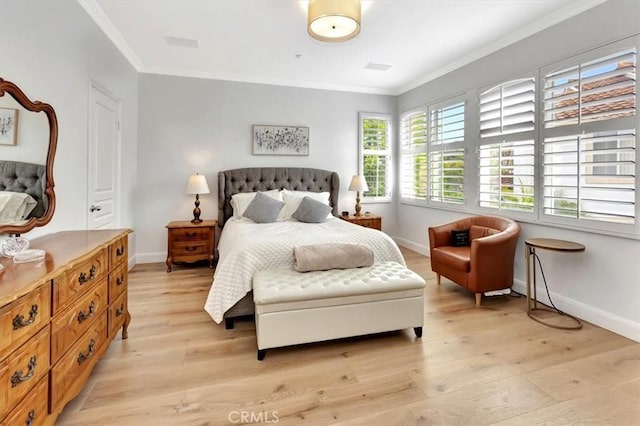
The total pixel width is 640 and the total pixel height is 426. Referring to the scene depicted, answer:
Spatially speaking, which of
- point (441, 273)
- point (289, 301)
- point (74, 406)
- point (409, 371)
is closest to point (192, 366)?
point (74, 406)

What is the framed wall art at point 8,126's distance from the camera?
1.71 metres

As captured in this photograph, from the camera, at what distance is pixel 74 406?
5.49ft

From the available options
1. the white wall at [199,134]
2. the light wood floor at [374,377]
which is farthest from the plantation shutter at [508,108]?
the white wall at [199,134]

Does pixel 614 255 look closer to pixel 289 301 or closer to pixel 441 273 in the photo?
pixel 441 273

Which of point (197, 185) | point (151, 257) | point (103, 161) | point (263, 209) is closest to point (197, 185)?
point (197, 185)

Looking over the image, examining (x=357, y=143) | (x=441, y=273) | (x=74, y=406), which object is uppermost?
(x=357, y=143)

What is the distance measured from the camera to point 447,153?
4461 millimetres

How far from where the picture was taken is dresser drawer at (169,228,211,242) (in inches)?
163

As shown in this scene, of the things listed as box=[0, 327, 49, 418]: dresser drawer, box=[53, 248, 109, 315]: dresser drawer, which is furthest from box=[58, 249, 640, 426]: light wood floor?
box=[53, 248, 109, 315]: dresser drawer

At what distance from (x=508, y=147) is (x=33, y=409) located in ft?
14.1

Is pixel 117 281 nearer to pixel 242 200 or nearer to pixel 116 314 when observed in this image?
pixel 116 314

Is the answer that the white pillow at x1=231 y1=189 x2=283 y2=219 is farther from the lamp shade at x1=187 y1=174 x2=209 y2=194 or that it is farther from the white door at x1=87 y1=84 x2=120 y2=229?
the white door at x1=87 y1=84 x2=120 y2=229

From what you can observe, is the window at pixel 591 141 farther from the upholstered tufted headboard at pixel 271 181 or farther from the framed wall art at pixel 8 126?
the framed wall art at pixel 8 126

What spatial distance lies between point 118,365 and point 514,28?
185 inches
